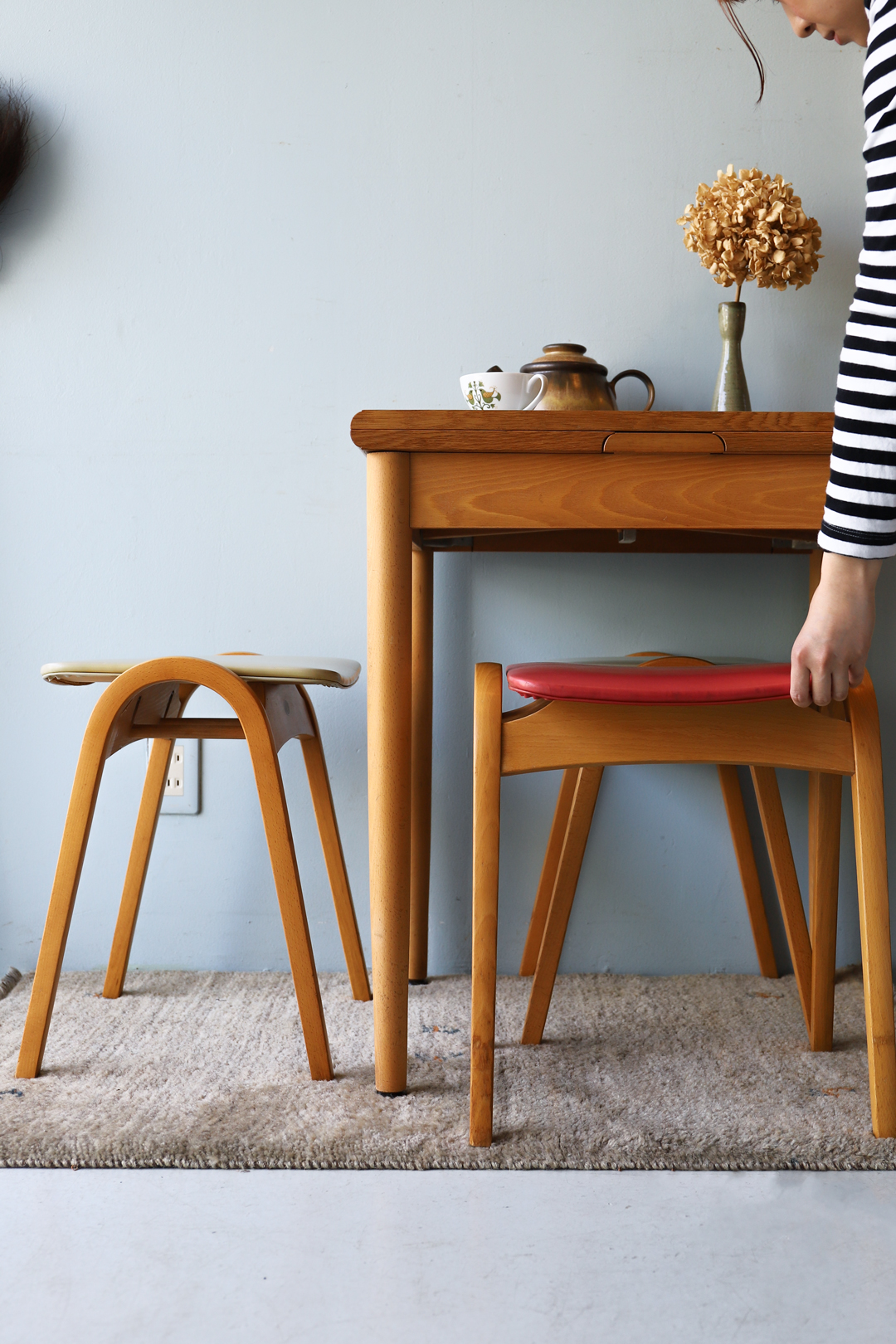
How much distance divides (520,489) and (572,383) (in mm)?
340

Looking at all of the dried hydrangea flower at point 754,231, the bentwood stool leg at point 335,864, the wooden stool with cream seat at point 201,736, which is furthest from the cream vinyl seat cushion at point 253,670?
the dried hydrangea flower at point 754,231

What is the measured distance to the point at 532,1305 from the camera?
30.0 inches

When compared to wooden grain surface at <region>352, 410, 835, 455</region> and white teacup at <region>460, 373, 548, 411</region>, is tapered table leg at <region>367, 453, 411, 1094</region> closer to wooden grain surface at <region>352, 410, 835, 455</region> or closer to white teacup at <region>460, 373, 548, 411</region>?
wooden grain surface at <region>352, 410, 835, 455</region>

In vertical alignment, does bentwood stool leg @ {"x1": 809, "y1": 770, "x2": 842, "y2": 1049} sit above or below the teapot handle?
below

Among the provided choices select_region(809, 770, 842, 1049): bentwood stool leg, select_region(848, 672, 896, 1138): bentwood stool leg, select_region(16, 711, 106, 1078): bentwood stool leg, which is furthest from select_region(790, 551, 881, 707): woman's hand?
select_region(16, 711, 106, 1078): bentwood stool leg

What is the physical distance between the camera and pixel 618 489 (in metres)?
1.04

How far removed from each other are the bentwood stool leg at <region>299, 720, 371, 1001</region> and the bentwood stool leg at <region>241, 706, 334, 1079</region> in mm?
239

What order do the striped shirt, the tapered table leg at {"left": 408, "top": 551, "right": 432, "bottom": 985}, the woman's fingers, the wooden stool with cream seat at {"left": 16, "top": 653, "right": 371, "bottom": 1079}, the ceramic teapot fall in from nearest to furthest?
the striped shirt < the woman's fingers < the wooden stool with cream seat at {"left": 16, "top": 653, "right": 371, "bottom": 1079} < the ceramic teapot < the tapered table leg at {"left": 408, "top": 551, "right": 432, "bottom": 985}

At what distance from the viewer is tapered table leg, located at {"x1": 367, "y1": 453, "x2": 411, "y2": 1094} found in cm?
103

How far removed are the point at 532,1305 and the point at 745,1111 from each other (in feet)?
1.19

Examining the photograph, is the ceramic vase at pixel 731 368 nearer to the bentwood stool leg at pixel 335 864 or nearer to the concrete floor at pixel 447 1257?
the bentwood stool leg at pixel 335 864

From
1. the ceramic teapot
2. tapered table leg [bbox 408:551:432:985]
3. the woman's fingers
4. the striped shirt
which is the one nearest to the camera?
the striped shirt

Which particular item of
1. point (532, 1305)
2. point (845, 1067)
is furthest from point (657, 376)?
point (532, 1305)

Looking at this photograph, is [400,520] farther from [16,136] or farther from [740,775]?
[16,136]
